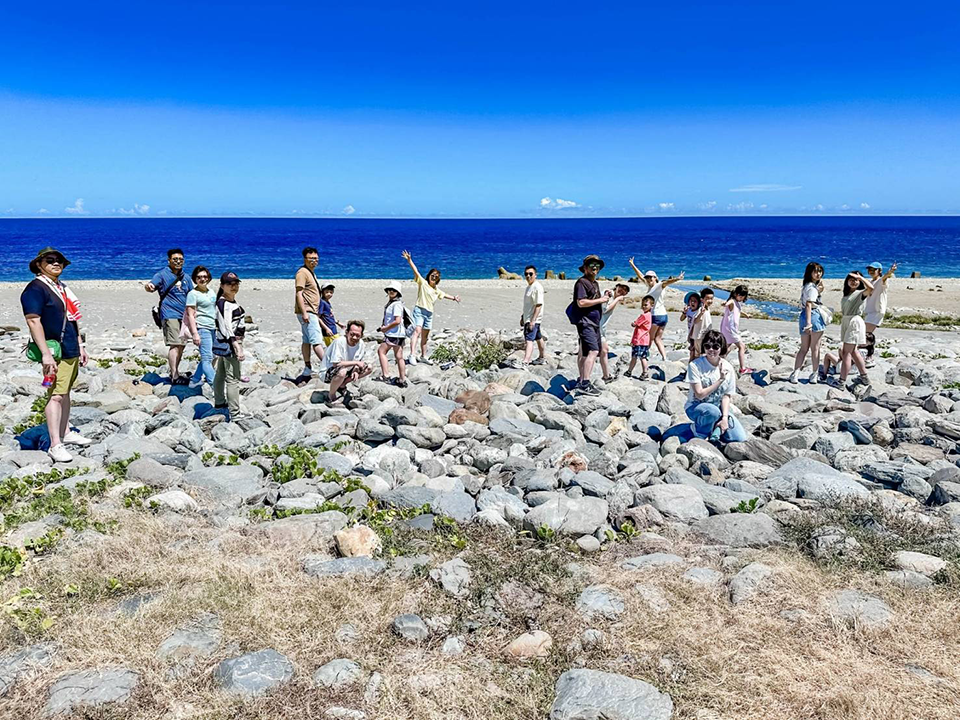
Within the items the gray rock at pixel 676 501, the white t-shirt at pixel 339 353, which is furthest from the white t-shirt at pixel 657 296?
the gray rock at pixel 676 501

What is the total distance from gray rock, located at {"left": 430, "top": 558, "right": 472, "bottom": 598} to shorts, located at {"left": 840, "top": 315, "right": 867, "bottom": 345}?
8471 millimetres

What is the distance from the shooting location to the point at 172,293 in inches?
398

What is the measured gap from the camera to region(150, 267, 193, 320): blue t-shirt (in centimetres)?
1006

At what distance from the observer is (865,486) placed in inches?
263

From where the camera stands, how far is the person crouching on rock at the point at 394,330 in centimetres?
1041

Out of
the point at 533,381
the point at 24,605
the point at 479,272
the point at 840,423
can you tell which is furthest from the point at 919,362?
the point at 479,272

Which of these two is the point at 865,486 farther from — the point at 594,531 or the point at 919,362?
the point at 919,362

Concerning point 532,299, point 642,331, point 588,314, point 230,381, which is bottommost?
point 230,381

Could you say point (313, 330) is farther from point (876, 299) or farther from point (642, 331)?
point (876, 299)

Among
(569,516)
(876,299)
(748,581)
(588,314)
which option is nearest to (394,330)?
(588,314)

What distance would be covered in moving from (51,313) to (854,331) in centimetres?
1088

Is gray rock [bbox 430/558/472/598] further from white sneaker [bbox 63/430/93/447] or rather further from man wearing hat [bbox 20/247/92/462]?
white sneaker [bbox 63/430/93/447]

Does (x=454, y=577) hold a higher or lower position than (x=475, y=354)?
lower

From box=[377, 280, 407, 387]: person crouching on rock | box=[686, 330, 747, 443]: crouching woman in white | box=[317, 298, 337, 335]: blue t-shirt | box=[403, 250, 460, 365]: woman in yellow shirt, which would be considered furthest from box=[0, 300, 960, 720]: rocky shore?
box=[403, 250, 460, 365]: woman in yellow shirt
